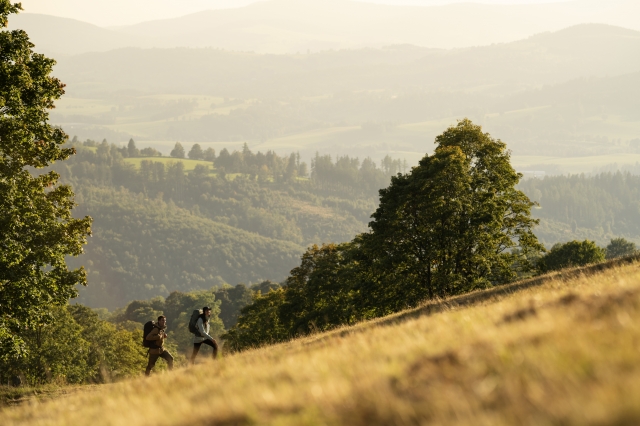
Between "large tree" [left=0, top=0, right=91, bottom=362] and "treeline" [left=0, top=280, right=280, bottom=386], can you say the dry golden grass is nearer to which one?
"large tree" [left=0, top=0, right=91, bottom=362]

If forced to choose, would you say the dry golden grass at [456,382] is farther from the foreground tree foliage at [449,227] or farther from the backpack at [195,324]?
the foreground tree foliage at [449,227]

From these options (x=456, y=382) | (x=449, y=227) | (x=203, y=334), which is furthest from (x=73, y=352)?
(x=456, y=382)

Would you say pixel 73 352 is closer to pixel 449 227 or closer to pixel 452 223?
pixel 449 227

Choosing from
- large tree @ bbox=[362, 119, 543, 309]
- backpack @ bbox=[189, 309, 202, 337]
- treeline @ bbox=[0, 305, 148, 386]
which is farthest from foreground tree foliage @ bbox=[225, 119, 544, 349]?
backpack @ bbox=[189, 309, 202, 337]

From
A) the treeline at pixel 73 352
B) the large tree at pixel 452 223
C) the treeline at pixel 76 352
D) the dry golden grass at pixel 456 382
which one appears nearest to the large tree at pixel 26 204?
the dry golden grass at pixel 456 382

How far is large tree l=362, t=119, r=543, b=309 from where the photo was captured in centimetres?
4159

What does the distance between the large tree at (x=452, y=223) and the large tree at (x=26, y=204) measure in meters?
24.0

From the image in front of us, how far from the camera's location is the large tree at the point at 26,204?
21.5m

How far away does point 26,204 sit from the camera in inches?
889

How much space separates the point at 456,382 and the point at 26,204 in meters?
20.0

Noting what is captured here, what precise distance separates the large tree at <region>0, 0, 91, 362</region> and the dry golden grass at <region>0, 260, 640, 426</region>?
1285 cm

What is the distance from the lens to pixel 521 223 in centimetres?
4462

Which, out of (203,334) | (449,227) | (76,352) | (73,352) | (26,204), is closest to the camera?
(203,334)

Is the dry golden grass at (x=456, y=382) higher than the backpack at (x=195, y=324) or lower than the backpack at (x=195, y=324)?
higher
